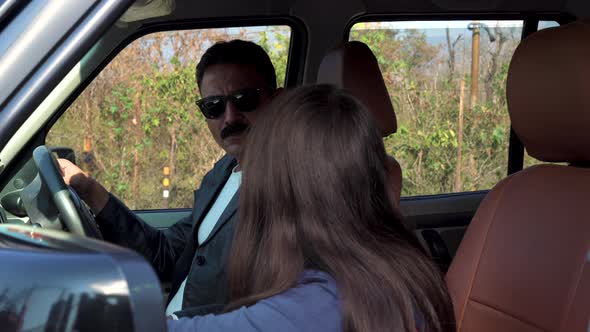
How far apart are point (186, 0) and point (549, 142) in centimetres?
151

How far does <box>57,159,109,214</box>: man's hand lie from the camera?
2098 mm

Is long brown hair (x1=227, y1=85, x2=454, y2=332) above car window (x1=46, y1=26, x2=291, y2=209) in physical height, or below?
above

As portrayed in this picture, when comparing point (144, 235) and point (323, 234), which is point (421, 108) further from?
point (323, 234)

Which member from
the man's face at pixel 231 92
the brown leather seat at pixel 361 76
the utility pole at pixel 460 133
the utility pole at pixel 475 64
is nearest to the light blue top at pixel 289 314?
the man's face at pixel 231 92

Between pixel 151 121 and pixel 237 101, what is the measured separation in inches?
84.1

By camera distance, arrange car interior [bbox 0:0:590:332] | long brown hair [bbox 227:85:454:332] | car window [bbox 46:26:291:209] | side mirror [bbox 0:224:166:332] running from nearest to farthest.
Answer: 1. side mirror [bbox 0:224:166:332]
2. car interior [bbox 0:0:590:332]
3. long brown hair [bbox 227:85:454:332]
4. car window [bbox 46:26:291:209]

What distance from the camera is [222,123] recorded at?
2135 millimetres

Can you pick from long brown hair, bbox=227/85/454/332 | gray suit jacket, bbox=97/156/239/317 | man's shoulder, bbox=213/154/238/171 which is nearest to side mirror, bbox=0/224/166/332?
long brown hair, bbox=227/85/454/332

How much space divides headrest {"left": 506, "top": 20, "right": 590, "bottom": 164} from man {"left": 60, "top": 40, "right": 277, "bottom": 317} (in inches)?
26.7

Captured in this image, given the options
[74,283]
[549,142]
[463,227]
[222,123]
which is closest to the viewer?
[74,283]

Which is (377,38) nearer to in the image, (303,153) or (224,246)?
(224,246)

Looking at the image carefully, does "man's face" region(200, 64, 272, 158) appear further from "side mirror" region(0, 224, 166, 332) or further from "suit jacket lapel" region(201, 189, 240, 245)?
"side mirror" region(0, 224, 166, 332)

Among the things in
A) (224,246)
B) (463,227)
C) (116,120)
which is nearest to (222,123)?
(224,246)

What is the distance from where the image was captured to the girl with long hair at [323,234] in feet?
3.78
